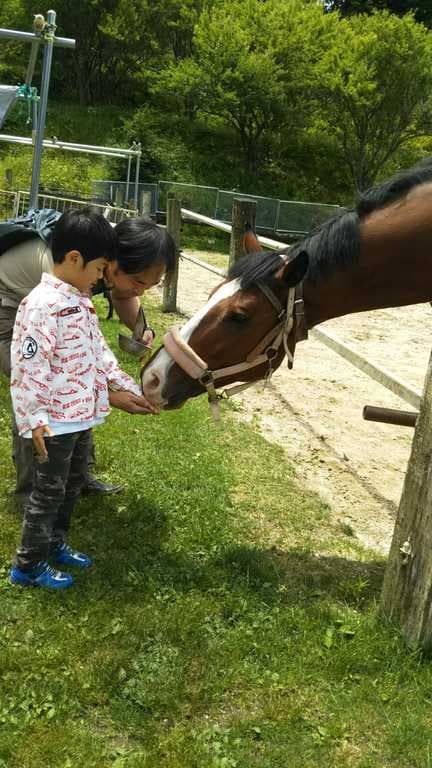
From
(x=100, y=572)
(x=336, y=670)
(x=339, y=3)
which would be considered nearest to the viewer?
(x=336, y=670)

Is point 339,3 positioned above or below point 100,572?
above

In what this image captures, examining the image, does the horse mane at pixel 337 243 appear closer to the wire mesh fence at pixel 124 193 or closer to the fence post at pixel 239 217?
the fence post at pixel 239 217

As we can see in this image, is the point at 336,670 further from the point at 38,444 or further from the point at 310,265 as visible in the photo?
the point at 310,265

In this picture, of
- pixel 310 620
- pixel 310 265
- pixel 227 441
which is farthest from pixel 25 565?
pixel 227 441

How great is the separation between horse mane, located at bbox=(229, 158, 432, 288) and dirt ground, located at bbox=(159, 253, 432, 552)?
0.82 meters

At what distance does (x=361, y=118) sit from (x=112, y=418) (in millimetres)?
20263

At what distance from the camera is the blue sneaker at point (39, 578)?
8.77 ft

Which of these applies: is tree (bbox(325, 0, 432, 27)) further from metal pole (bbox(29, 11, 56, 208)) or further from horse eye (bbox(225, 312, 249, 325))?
horse eye (bbox(225, 312, 249, 325))

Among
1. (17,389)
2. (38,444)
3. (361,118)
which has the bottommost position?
(38,444)

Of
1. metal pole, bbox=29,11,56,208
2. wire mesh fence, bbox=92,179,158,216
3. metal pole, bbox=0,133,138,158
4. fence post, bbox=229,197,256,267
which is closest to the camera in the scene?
metal pole, bbox=29,11,56,208

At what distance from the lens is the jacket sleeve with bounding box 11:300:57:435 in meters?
2.43

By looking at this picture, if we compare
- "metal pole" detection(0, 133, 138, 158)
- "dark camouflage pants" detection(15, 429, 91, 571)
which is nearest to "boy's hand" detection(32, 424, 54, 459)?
"dark camouflage pants" detection(15, 429, 91, 571)

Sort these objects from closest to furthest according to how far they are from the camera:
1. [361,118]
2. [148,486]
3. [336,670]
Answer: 1. [336,670]
2. [148,486]
3. [361,118]

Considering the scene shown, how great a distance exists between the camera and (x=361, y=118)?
21766 mm
